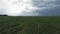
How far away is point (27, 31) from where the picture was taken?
15852mm

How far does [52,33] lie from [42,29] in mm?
1723

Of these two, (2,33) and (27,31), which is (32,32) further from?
(2,33)

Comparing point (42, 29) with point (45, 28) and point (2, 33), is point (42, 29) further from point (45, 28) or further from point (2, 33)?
point (2, 33)

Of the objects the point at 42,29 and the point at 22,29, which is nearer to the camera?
the point at 22,29

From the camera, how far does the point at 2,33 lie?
16734 mm

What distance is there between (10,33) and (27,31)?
6.10 feet

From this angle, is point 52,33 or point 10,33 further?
point 10,33

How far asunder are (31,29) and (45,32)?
1421mm

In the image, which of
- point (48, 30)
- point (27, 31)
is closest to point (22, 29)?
point (27, 31)

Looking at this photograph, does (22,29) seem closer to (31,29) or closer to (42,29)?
(31,29)

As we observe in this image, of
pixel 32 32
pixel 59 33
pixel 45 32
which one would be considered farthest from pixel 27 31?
pixel 59 33

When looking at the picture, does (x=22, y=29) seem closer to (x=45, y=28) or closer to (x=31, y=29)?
(x=31, y=29)

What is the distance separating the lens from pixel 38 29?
15.8 meters

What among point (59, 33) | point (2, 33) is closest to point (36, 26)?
point (59, 33)
